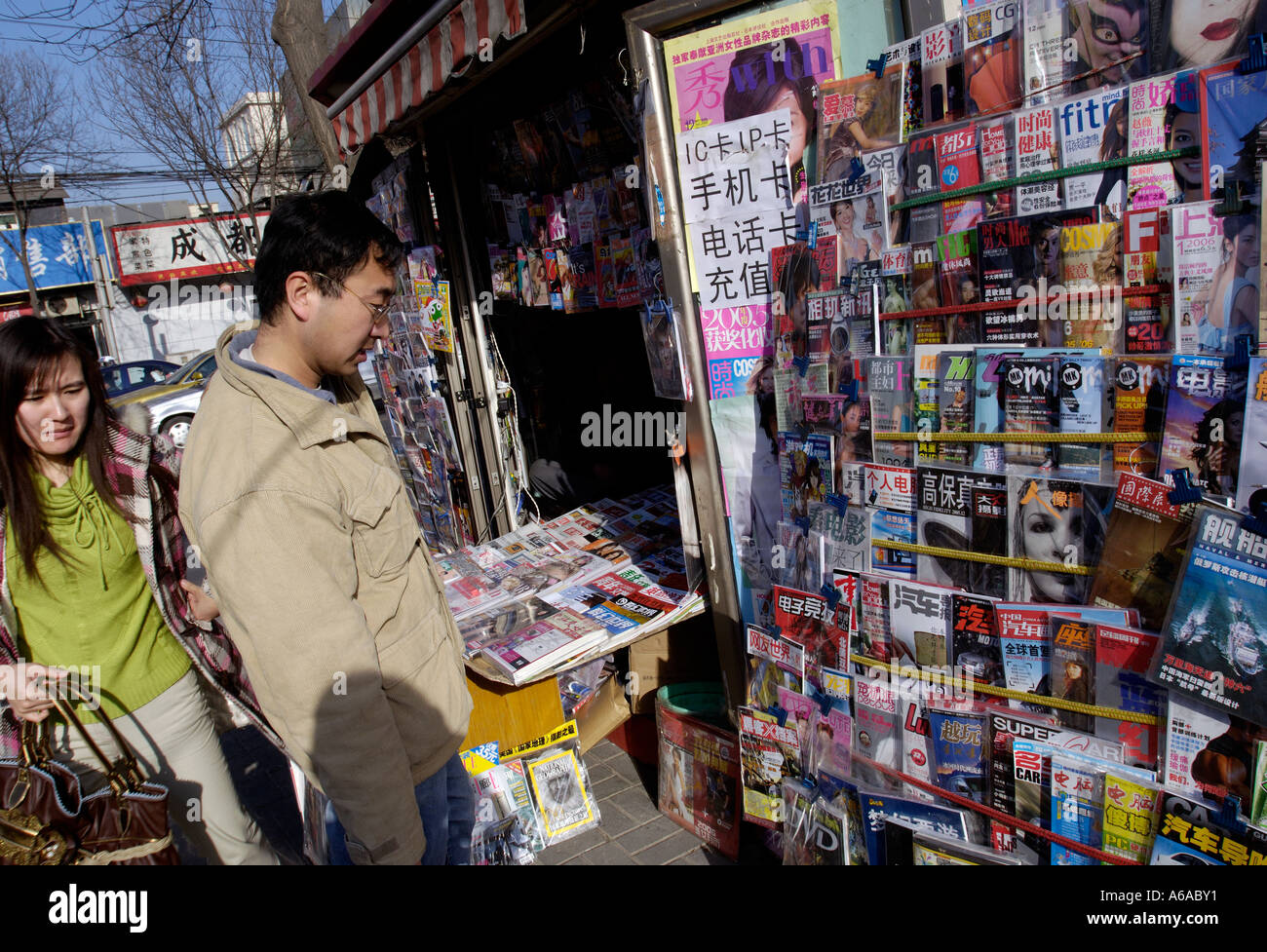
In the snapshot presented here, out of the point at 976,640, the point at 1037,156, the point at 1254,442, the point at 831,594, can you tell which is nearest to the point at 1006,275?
the point at 1037,156

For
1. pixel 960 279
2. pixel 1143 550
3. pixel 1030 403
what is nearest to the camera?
pixel 1143 550

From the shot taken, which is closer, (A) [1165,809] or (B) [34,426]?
(A) [1165,809]

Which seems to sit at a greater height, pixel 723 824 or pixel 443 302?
pixel 443 302

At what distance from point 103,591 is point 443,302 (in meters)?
2.90

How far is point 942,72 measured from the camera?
5.65 feet

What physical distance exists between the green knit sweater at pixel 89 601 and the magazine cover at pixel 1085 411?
235cm

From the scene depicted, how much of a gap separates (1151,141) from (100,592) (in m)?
2.65

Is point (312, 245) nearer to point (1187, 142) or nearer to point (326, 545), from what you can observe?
point (326, 545)

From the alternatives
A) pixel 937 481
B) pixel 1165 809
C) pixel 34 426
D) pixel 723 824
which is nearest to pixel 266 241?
pixel 34 426

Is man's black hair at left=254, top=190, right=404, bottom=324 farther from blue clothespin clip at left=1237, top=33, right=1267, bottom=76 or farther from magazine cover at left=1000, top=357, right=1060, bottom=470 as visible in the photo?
blue clothespin clip at left=1237, top=33, right=1267, bottom=76

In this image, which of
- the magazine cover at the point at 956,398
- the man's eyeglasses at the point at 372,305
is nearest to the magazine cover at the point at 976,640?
the magazine cover at the point at 956,398

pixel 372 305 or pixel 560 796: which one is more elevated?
pixel 372 305

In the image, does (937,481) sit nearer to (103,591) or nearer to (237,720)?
(103,591)

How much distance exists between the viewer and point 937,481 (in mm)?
1798
